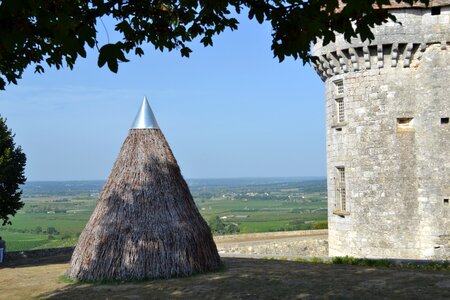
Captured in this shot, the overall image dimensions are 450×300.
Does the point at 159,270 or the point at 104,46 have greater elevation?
the point at 104,46

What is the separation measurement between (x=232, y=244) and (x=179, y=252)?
11.2 meters

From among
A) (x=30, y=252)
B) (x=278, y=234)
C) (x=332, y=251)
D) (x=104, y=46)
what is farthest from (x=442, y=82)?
(x=30, y=252)

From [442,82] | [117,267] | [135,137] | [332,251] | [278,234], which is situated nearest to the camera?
[117,267]

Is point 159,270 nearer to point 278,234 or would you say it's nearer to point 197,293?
point 197,293

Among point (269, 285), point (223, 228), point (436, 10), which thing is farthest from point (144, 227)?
point (223, 228)

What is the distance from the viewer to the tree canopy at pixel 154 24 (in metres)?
5.84

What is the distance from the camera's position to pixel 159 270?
16000 mm

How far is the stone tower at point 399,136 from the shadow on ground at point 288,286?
3380 millimetres

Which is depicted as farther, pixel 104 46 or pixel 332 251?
pixel 332 251

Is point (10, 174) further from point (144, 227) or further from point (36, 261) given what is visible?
point (144, 227)

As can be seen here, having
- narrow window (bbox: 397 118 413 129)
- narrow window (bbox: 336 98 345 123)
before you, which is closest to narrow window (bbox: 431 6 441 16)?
narrow window (bbox: 397 118 413 129)

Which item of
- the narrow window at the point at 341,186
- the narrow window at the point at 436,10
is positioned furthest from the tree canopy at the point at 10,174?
the narrow window at the point at 436,10

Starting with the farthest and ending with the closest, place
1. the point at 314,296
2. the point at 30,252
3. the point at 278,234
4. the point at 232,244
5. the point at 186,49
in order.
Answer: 1. the point at 278,234
2. the point at 232,244
3. the point at 30,252
4. the point at 314,296
5. the point at 186,49

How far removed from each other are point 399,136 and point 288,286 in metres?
8.11
